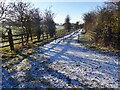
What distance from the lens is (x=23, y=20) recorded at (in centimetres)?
1897

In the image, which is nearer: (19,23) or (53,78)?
(53,78)

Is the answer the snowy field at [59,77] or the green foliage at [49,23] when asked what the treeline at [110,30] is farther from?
the green foliage at [49,23]

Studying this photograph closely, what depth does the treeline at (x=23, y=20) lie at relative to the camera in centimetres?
1408

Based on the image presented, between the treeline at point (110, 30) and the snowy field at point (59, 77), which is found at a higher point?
the treeline at point (110, 30)

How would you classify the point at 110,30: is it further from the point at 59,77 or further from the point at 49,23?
the point at 49,23

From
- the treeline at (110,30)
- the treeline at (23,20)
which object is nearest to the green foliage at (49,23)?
the treeline at (23,20)

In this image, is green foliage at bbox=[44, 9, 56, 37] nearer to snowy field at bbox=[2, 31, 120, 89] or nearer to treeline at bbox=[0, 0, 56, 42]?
treeline at bbox=[0, 0, 56, 42]

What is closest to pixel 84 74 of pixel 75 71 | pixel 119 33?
pixel 75 71

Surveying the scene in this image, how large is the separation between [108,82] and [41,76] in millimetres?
2554

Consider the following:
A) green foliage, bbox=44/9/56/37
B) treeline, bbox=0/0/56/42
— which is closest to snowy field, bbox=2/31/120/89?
treeline, bbox=0/0/56/42

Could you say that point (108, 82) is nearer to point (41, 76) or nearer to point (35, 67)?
point (41, 76)

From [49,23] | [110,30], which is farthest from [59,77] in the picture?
[49,23]

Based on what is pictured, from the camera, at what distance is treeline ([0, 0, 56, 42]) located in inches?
554

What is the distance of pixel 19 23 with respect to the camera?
60.2ft
